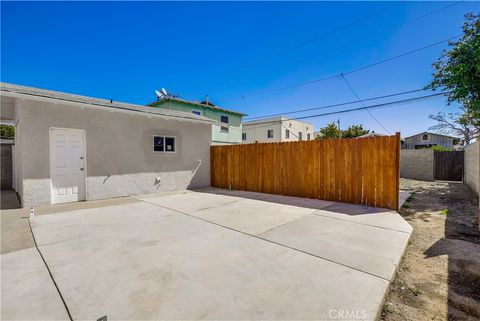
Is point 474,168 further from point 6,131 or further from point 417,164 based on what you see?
point 6,131

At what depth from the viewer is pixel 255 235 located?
367 cm

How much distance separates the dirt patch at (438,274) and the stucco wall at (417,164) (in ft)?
30.0

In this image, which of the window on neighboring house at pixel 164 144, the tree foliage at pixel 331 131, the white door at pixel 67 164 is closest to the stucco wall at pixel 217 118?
the window on neighboring house at pixel 164 144

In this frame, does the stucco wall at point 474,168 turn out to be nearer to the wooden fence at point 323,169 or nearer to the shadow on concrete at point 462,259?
the shadow on concrete at point 462,259

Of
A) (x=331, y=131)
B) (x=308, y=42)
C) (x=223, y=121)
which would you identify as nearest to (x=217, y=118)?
(x=223, y=121)

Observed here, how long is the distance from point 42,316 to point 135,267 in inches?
35.4

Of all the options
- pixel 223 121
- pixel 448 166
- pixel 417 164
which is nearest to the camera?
pixel 448 166

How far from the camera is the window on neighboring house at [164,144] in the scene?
330 inches

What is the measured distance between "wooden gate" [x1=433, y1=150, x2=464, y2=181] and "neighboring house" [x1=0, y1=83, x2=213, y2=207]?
13.7 m

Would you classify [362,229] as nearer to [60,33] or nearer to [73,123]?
[73,123]

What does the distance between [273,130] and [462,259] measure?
74.1ft

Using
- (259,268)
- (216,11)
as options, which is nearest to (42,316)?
(259,268)

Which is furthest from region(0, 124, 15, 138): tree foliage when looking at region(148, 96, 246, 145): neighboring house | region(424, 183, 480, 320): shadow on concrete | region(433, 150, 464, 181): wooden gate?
region(433, 150, 464, 181): wooden gate

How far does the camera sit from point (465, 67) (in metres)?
6.82
